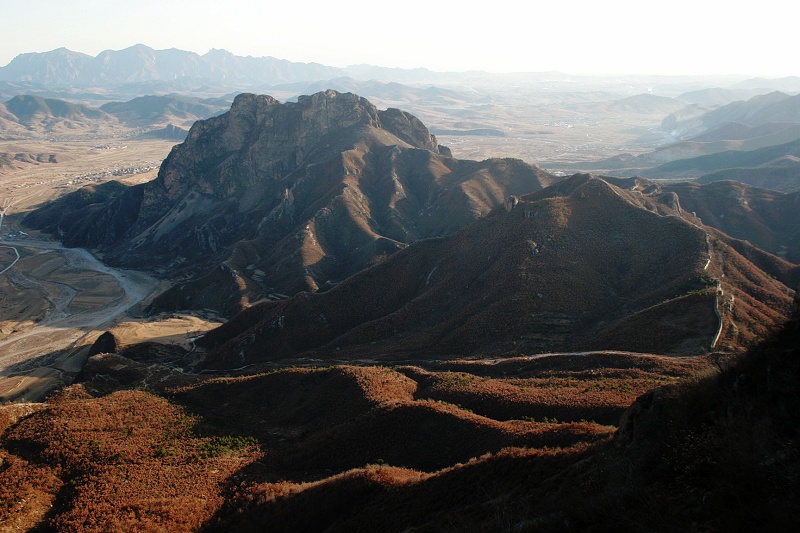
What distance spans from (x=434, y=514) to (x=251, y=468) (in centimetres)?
1587

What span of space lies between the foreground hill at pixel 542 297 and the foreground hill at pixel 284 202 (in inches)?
974

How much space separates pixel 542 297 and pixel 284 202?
8664cm

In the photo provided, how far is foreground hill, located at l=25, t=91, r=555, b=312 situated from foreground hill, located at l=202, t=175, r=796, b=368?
24746mm

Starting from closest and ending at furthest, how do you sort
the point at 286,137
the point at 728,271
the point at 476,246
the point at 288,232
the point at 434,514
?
the point at 434,514, the point at 728,271, the point at 476,246, the point at 288,232, the point at 286,137

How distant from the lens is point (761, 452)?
14.4m

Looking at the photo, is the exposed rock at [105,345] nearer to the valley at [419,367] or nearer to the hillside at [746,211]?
the valley at [419,367]

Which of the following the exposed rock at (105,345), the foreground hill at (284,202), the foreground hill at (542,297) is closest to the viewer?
the foreground hill at (542,297)

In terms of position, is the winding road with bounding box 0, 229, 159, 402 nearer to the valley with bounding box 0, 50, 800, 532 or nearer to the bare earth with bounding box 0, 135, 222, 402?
the bare earth with bounding box 0, 135, 222, 402

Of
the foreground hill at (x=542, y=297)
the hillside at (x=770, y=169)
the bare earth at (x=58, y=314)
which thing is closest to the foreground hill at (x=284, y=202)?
the bare earth at (x=58, y=314)

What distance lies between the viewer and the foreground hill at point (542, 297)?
4803cm

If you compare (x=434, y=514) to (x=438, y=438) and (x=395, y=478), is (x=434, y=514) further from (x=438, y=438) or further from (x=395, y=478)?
(x=438, y=438)

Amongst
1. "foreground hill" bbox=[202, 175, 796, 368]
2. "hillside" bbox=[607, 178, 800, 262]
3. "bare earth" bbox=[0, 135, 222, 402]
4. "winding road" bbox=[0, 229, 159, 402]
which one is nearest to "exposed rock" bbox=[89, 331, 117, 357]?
"bare earth" bbox=[0, 135, 222, 402]

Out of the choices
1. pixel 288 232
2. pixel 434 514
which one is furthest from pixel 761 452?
A: pixel 288 232

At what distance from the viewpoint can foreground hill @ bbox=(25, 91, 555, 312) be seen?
105 metres
